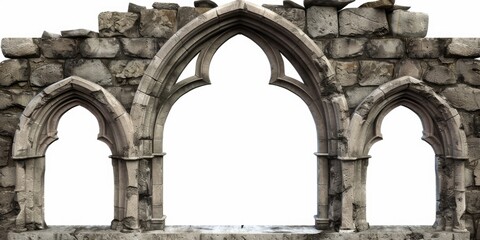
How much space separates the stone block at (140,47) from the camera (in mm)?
5703

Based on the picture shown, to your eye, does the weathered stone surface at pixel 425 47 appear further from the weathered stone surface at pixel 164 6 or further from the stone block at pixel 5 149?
the stone block at pixel 5 149

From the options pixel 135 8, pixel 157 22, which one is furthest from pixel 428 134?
pixel 135 8

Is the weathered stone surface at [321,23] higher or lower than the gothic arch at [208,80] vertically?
higher

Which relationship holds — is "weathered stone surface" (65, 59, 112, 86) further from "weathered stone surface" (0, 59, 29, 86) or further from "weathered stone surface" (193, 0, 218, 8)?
"weathered stone surface" (193, 0, 218, 8)

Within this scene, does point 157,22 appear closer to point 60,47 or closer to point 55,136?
point 60,47

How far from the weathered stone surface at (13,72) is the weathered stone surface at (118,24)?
1021 mm

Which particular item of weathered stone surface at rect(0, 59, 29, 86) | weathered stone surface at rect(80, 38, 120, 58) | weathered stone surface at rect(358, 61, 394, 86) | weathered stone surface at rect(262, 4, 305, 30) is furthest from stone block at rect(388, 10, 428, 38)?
weathered stone surface at rect(0, 59, 29, 86)

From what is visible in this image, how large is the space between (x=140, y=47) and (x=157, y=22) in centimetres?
35

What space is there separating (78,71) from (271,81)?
2.28 m

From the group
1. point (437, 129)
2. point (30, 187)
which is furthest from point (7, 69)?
point (437, 129)

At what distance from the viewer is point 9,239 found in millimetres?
5754

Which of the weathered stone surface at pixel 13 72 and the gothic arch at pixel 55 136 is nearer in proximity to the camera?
the gothic arch at pixel 55 136

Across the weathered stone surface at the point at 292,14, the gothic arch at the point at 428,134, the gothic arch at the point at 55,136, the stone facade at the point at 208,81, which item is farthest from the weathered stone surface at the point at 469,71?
the gothic arch at the point at 55,136

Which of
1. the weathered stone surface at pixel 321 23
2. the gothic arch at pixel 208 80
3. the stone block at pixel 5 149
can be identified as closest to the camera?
the gothic arch at pixel 208 80
